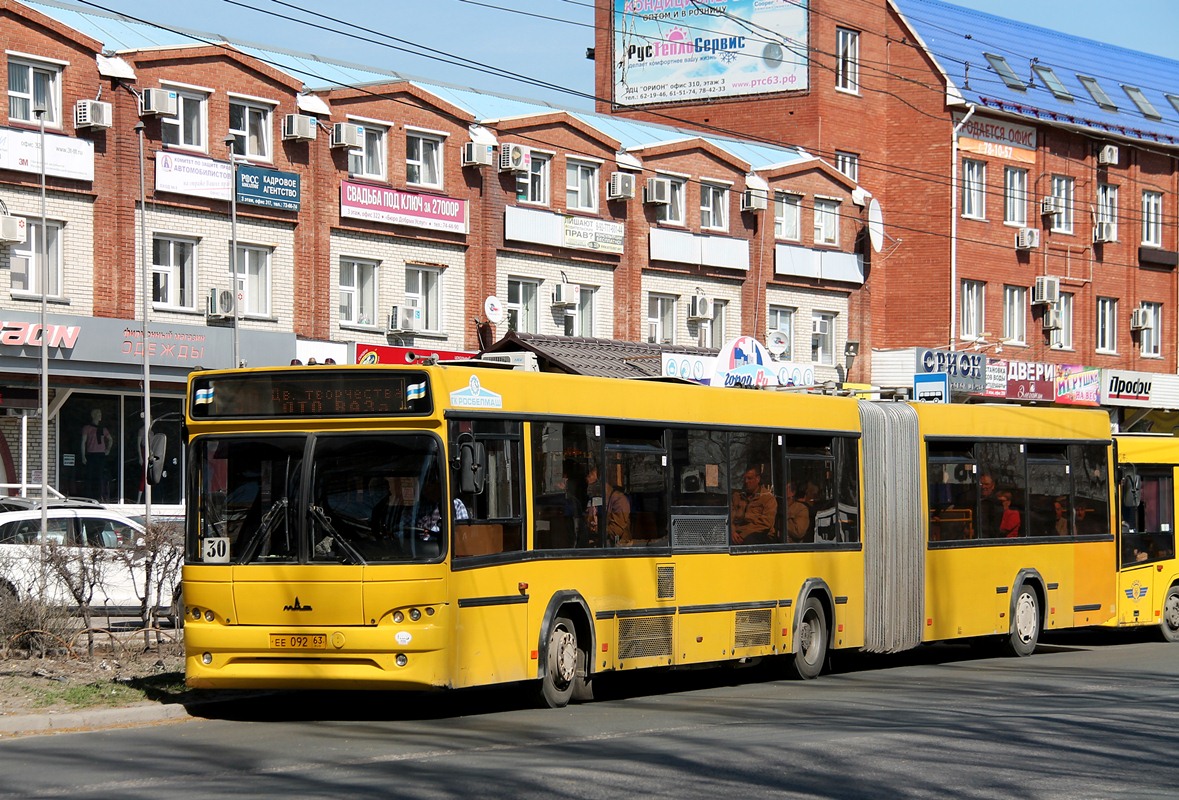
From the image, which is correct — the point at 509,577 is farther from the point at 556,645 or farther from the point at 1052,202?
the point at 1052,202

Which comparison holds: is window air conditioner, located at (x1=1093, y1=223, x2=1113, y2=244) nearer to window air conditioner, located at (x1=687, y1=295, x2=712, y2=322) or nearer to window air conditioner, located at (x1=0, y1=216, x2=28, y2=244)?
window air conditioner, located at (x1=687, y1=295, x2=712, y2=322)

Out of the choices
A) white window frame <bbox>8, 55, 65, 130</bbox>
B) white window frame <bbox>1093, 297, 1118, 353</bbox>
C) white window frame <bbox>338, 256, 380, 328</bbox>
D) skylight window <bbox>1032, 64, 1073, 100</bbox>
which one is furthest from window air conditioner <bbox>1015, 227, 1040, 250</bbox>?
white window frame <bbox>8, 55, 65, 130</bbox>

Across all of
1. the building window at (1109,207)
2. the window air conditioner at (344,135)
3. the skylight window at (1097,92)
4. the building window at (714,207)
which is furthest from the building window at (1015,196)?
the window air conditioner at (344,135)

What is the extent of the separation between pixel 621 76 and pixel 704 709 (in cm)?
4182

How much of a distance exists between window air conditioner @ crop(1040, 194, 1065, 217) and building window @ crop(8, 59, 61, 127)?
32.0 m

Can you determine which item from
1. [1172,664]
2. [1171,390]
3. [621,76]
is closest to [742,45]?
[621,76]

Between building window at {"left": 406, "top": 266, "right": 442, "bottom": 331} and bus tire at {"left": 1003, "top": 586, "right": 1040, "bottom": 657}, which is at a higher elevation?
building window at {"left": 406, "top": 266, "right": 442, "bottom": 331}

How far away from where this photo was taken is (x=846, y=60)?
51469mm

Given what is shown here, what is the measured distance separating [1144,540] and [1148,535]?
0.13 m

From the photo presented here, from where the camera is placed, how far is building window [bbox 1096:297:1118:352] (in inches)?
2218

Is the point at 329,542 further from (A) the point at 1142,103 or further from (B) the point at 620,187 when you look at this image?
(A) the point at 1142,103

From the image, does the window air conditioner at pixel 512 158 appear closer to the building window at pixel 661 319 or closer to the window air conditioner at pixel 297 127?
the window air conditioner at pixel 297 127

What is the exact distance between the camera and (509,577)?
13.9 metres

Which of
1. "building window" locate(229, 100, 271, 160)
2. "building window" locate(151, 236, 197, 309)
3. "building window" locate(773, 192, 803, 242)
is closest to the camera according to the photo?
"building window" locate(151, 236, 197, 309)
